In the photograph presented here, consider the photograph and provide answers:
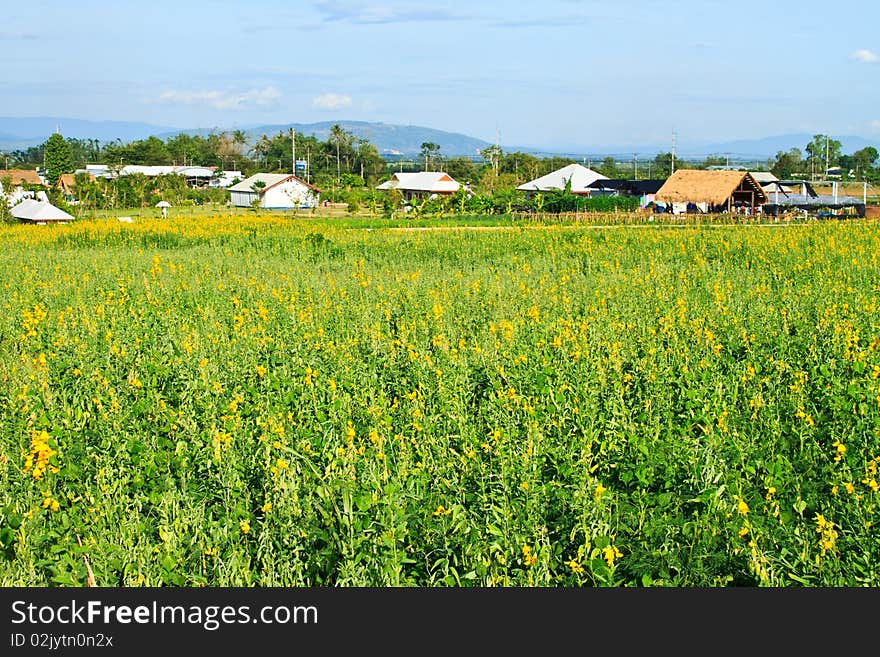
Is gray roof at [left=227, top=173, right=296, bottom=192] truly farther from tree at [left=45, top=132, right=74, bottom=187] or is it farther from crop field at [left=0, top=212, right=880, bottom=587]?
crop field at [left=0, top=212, right=880, bottom=587]

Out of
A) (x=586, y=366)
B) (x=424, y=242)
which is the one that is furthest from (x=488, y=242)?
(x=586, y=366)

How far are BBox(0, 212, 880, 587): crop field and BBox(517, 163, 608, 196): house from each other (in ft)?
213

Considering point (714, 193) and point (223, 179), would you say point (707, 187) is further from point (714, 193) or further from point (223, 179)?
point (223, 179)

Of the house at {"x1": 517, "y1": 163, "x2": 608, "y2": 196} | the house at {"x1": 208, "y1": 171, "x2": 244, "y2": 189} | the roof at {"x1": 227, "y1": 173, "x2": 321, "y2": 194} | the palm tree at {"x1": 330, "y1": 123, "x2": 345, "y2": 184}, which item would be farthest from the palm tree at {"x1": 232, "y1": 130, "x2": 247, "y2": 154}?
the house at {"x1": 517, "y1": 163, "x2": 608, "y2": 196}

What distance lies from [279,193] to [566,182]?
24.7m

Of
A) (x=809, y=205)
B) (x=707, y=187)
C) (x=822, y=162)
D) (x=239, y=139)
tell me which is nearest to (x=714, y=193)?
(x=707, y=187)

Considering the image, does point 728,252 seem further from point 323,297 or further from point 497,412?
point 497,412

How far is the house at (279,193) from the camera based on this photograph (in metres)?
74.0

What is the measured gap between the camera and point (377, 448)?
17.5ft

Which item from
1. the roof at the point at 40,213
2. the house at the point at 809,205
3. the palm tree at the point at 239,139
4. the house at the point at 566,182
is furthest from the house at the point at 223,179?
the house at the point at 809,205

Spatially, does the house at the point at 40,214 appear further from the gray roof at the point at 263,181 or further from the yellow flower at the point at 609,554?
the yellow flower at the point at 609,554

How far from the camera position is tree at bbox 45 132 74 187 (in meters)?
87.8

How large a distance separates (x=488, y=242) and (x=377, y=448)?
64.5 feet

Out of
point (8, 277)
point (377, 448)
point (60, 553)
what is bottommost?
point (60, 553)
